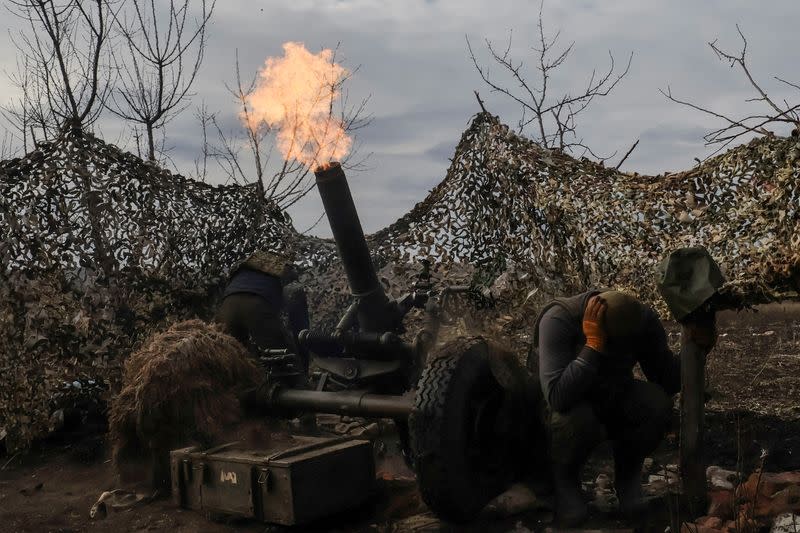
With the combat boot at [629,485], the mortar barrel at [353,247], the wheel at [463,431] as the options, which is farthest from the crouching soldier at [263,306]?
the combat boot at [629,485]

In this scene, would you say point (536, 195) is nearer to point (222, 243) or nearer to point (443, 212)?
point (443, 212)

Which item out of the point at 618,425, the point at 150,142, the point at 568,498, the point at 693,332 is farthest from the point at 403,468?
the point at 150,142

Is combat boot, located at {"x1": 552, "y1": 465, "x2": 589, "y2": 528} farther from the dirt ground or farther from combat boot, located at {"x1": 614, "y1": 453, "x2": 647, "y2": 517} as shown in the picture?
combat boot, located at {"x1": 614, "y1": 453, "x2": 647, "y2": 517}

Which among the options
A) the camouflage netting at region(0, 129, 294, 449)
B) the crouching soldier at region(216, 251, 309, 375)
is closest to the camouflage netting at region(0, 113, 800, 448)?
the camouflage netting at region(0, 129, 294, 449)

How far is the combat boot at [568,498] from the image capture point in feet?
15.2

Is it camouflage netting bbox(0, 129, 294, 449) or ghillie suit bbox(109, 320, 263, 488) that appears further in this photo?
camouflage netting bbox(0, 129, 294, 449)

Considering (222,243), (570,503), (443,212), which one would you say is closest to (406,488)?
(570,503)

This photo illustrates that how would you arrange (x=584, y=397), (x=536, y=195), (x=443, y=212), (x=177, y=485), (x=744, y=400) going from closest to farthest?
1. (x=584, y=397)
2. (x=177, y=485)
3. (x=744, y=400)
4. (x=536, y=195)
5. (x=443, y=212)

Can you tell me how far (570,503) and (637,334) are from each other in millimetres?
1096

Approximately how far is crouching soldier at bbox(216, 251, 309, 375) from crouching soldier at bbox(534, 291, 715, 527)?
339 centimetres

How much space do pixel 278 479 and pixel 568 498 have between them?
5.94 ft

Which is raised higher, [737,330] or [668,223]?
[668,223]

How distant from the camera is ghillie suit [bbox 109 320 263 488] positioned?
6.08 metres

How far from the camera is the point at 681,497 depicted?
15.4 feet
